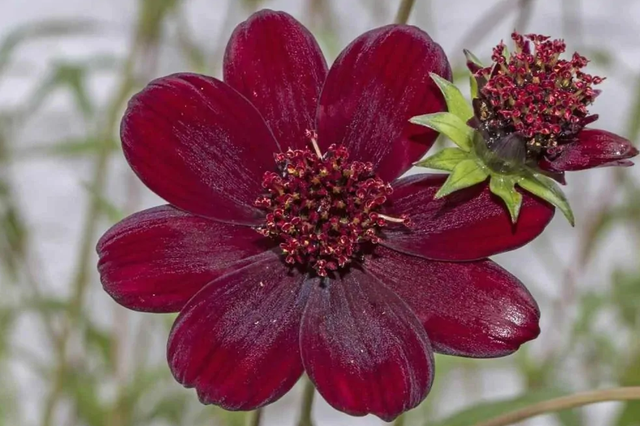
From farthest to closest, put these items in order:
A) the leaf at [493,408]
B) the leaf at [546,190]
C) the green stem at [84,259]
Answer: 1. the green stem at [84,259]
2. the leaf at [493,408]
3. the leaf at [546,190]

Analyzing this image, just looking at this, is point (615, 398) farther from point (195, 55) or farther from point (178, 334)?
point (195, 55)

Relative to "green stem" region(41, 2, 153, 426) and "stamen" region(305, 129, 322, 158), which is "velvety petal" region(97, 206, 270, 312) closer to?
"stamen" region(305, 129, 322, 158)

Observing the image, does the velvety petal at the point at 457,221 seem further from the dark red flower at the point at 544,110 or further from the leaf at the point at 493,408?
the leaf at the point at 493,408

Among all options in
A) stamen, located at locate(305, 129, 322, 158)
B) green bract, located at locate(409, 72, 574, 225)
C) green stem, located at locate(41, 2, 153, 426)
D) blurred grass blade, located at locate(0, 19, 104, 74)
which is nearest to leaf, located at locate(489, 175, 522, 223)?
green bract, located at locate(409, 72, 574, 225)

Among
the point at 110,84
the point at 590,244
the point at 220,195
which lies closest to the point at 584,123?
the point at 220,195

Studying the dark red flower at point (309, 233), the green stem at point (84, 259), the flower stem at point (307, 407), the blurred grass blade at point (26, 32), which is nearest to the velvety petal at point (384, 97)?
the dark red flower at point (309, 233)

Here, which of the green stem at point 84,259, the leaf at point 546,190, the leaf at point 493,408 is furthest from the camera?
the green stem at point 84,259

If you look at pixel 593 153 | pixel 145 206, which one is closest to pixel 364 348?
pixel 593 153
